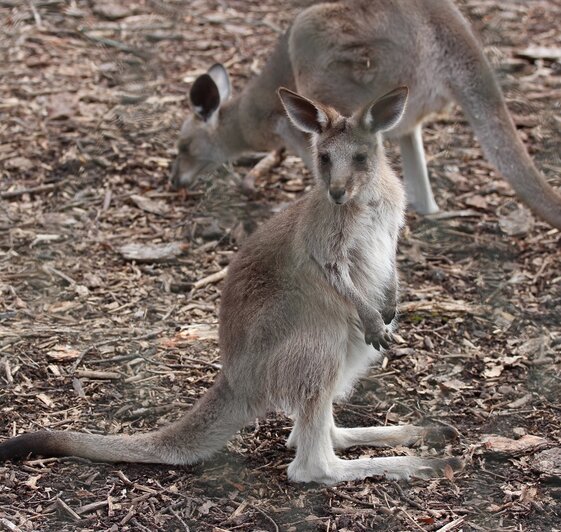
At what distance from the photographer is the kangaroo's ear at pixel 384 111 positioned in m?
4.30

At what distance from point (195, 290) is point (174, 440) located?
179 cm

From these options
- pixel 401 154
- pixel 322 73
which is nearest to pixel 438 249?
pixel 401 154

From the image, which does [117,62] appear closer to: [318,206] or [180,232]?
[180,232]

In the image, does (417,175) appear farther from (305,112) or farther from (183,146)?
(305,112)

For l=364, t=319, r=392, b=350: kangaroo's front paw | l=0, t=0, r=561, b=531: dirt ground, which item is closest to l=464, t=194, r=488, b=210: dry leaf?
l=0, t=0, r=561, b=531: dirt ground

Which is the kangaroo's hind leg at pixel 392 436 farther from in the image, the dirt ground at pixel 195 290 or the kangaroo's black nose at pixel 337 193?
the kangaroo's black nose at pixel 337 193

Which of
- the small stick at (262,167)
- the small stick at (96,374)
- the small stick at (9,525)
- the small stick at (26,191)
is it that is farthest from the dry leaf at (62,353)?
the small stick at (262,167)

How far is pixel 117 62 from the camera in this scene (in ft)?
27.0

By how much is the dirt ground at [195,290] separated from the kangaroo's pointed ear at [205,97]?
1.39 feet

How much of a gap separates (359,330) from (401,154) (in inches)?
107

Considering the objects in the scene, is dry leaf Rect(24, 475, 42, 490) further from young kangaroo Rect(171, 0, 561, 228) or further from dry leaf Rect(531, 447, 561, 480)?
Answer: young kangaroo Rect(171, 0, 561, 228)

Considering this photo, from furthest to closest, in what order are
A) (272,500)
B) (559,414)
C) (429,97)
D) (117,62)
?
(117,62) < (429,97) < (559,414) < (272,500)

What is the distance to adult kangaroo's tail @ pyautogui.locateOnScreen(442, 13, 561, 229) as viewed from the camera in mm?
5836

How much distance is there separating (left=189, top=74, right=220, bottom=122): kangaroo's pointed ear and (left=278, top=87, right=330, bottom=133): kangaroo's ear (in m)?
2.88
